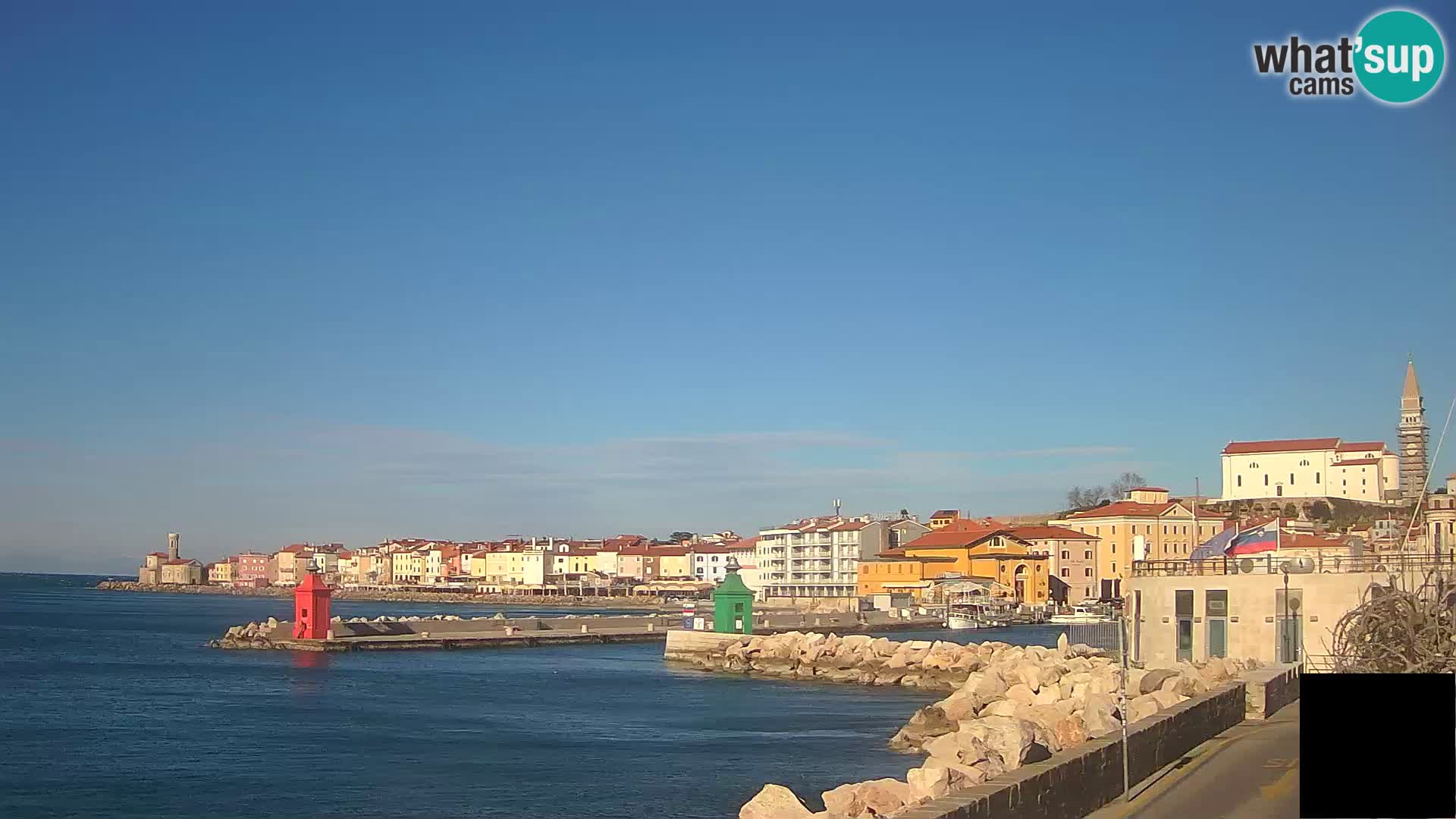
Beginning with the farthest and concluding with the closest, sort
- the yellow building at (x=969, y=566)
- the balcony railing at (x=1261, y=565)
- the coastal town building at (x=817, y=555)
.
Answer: the coastal town building at (x=817, y=555)
the yellow building at (x=969, y=566)
the balcony railing at (x=1261, y=565)

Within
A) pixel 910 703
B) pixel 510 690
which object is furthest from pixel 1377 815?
pixel 510 690

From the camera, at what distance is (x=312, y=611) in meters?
66.9

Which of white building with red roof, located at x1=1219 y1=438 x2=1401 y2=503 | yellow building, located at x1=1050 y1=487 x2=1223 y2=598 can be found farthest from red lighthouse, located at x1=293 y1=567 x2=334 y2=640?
white building with red roof, located at x1=1219 y1=438 x2=1401 y2=503

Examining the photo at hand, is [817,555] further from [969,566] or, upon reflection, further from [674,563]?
[674,563]

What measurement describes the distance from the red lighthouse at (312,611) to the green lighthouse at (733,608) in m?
19.5

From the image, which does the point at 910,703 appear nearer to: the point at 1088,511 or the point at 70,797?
the point at 70,797

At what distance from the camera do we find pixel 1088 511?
368ft

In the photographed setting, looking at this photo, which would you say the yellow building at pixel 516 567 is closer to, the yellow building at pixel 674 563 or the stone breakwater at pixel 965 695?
the yellow building at pixel 674 563

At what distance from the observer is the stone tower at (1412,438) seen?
104 m

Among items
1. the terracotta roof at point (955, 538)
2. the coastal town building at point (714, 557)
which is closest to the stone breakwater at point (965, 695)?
the terracotta roof at point (955, 538)

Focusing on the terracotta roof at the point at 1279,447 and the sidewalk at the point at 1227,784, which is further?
the terracotta roof at the point at 1279,447

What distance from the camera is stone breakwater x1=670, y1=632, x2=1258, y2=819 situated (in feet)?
47.8

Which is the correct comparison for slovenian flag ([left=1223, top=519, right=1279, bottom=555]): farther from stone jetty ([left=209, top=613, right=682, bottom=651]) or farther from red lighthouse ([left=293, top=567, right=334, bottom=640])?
red lighthouse ([left=293, top=567, right=334, bottom=640])

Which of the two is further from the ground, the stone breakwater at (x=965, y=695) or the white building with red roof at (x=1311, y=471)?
the white building with red roof at (x=1311, y=471)
